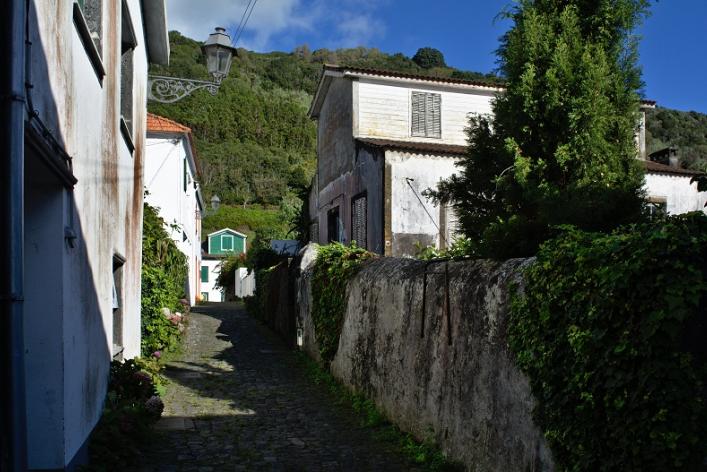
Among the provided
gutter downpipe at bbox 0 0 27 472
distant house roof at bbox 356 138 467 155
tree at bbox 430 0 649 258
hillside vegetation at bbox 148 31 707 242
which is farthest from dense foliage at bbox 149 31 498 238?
gutter downpipe at bbox 0 0 27 472

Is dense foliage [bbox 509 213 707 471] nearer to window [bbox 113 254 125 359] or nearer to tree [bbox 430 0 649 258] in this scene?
tree [bbox 430 0 649 258]

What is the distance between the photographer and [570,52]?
31.6 feet

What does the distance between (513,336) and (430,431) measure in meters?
1.97

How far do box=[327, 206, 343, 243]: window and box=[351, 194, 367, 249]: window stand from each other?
126 cm

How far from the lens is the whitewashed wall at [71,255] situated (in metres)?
4.29

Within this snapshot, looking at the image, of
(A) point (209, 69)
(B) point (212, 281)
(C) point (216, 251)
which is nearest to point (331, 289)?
(A) point (209, 69)

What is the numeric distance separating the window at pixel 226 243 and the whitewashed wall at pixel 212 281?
1446 mm

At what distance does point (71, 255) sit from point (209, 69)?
6.06 m

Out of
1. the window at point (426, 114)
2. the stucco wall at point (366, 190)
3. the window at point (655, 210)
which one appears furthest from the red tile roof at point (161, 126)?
the window at point (655, 210)

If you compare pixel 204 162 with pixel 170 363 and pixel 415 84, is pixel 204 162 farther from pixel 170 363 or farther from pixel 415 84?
pixel 170 363

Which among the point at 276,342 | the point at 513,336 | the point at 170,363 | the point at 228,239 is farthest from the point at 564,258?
the point at 228,239

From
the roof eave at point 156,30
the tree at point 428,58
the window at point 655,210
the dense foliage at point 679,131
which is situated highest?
the tree at point 428,58

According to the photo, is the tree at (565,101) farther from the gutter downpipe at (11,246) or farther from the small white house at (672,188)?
the small white house at (672,188)

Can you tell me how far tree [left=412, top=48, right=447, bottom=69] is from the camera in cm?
8569
